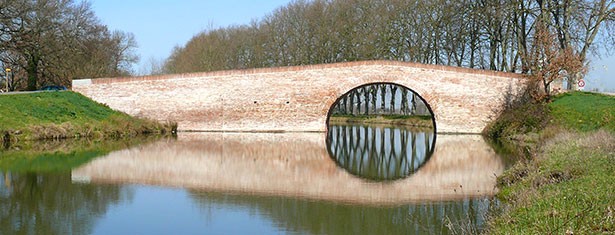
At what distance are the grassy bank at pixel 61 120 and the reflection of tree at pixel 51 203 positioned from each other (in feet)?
28.4

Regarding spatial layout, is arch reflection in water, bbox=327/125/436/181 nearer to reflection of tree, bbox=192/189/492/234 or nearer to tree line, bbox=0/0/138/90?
reflection of tree, bbox=192/189/492/234

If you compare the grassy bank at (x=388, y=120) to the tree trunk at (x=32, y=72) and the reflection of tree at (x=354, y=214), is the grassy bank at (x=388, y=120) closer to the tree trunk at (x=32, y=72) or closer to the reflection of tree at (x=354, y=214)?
the tree trunk at (x=32, y=72)

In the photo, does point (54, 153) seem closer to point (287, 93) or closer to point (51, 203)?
point (51, 203)

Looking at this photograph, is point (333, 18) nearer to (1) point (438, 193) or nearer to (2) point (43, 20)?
(2) point (43, 20)

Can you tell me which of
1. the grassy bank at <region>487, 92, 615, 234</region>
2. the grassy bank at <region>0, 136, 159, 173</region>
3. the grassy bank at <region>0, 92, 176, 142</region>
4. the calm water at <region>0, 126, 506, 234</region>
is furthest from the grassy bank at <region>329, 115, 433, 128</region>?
the grassy bank at <region>487, 92, 615, 234</region>

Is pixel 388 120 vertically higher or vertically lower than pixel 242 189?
higher

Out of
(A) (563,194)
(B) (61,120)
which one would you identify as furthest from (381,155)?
(A) (563,194)

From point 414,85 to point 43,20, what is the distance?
17.6m

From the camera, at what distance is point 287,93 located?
2617 centimetres

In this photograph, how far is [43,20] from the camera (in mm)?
30297

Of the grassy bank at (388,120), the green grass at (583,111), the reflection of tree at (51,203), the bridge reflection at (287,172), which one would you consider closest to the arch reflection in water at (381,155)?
the bridge reflection at (287,172)

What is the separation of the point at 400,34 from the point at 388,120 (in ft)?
22.0

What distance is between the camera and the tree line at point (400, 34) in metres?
25.3

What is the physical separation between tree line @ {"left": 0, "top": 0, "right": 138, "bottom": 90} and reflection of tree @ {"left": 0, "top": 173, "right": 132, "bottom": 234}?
18592 mm
